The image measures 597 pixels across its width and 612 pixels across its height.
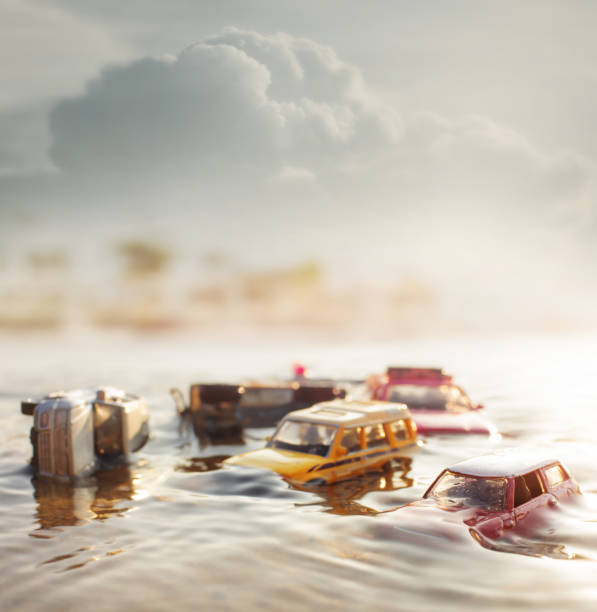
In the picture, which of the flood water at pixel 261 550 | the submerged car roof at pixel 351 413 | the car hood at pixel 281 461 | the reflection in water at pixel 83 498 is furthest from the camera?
the submerged car roof at pixel 351 413

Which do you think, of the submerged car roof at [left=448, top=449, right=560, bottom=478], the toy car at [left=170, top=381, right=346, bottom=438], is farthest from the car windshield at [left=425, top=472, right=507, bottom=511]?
the toy car at [left=170, top=381, right=346, bottom=438]

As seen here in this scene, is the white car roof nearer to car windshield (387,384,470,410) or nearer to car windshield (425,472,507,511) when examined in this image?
car windshield (387,384,470,410)

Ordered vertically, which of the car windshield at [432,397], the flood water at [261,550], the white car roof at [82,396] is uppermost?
the white car roof at [82,396]

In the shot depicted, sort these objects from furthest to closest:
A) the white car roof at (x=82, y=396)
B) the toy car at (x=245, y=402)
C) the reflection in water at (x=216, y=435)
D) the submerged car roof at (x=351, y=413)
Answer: the toy car at (x=245, y=402)
the reflection in water at (x=216, y=435)
the white car roof at (x=82, y=396)
the submerged car roof at (x=351, y=413)

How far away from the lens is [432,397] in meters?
18.1

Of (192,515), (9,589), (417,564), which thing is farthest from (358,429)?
(9,589)

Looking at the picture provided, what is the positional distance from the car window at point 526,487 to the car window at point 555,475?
342mm

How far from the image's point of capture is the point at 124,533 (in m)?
10.6

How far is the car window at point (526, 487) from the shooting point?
359 inches

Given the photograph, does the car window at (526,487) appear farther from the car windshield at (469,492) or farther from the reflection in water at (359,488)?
the reflection in water at (359,488)

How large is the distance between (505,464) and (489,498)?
0.82 meters

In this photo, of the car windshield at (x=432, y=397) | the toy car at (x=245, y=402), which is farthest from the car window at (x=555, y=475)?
the toy car at (x=245, y=402)

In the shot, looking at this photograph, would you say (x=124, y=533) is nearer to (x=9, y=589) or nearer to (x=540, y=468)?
(x=9, y=589)

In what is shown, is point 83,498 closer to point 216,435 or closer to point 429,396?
point 216,435
